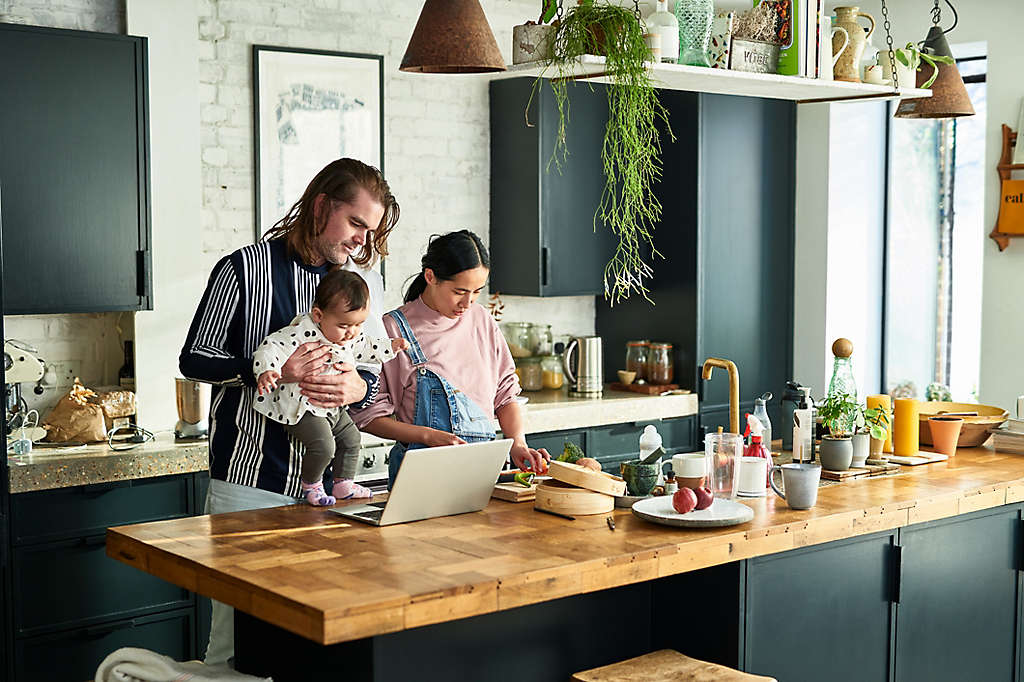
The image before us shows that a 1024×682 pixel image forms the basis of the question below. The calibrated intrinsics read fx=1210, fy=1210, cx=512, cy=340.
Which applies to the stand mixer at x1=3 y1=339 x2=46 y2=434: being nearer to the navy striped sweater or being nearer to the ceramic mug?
the navy striped sweater

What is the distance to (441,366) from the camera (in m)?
3.60

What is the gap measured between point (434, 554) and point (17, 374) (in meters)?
2.34

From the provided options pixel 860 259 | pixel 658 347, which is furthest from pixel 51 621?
pixel 860 259

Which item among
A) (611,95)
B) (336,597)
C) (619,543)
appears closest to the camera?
(336,597)

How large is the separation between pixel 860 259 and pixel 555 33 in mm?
3749

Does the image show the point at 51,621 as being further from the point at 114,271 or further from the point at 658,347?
the point at 658,347

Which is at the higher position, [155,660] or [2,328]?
[2,328]

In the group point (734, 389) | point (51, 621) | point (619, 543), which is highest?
point (734, 389)

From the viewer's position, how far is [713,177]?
605cm

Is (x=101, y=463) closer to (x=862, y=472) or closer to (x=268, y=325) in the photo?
(x=268, y=325)

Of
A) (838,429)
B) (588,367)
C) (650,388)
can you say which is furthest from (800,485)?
(650,388)

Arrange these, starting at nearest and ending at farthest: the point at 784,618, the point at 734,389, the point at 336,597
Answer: the point at 336,597
the point at 784,618
the point at 734,389

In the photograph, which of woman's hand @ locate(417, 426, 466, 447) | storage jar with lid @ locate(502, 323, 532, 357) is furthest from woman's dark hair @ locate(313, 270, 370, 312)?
storage jar with lid @ locate(502, 323, 532, 357)

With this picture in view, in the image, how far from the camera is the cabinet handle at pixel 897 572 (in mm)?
3479
